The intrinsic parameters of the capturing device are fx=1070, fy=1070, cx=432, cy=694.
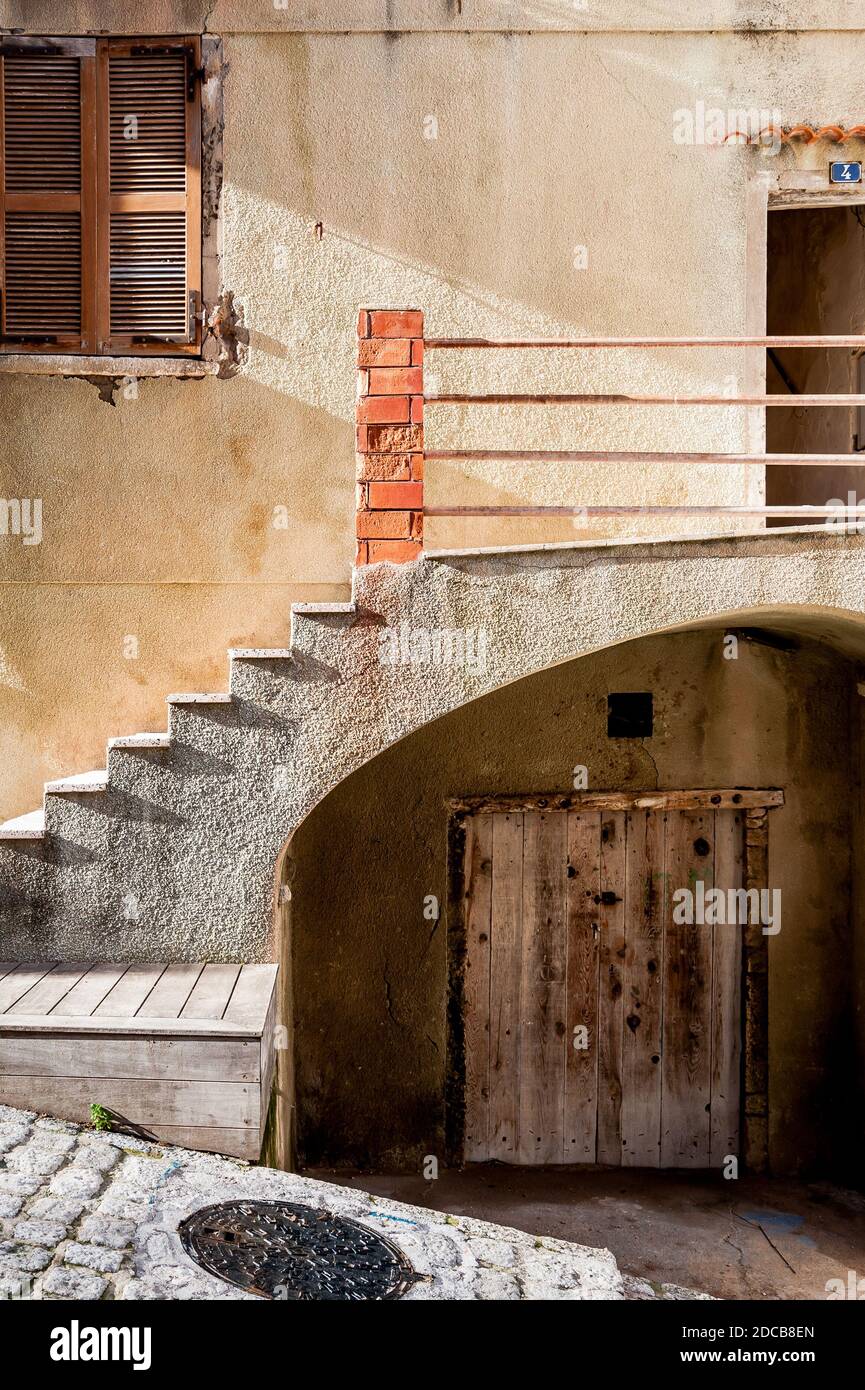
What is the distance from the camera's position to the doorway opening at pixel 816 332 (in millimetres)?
7328

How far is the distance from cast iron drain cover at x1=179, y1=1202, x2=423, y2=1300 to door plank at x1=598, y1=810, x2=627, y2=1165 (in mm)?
3270

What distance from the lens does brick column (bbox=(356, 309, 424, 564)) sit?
4.47 metres

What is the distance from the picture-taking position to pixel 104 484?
6.09m

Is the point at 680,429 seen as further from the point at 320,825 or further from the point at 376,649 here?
the point at 320,825

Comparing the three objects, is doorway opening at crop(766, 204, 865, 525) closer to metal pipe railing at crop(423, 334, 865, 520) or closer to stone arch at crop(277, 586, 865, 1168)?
stone arch at crop(277, 586, 865, 1168)

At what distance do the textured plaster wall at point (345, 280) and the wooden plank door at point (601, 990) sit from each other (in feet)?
6.82

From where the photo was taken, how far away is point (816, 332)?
7918mm

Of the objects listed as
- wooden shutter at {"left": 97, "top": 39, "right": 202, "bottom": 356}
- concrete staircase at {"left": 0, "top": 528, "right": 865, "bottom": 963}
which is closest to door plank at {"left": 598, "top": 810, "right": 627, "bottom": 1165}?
concrete staircase at {"left": 0, "top": 528, "right": 865, "bottom": 963}

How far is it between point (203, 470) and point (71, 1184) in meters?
3.84

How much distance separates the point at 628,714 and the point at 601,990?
1772 millimetres

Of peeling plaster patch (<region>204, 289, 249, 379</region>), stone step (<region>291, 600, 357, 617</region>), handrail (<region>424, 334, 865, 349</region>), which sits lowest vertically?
stone step (<region>291, 600, 357, 617</region>)

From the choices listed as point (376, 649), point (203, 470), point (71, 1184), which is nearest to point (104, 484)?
point (203, 470)
